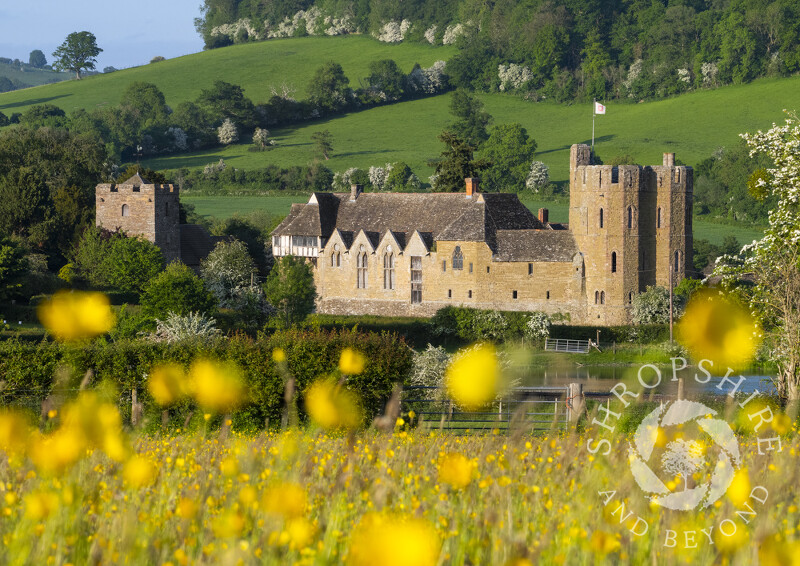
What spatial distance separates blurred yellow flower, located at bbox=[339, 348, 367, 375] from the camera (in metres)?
21.0

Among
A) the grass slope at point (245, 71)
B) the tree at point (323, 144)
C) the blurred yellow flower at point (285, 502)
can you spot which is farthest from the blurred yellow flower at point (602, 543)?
the grass slope at point (245, 71)

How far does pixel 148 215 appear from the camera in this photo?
7419 centimetres

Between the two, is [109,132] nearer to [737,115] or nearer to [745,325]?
[737,115]

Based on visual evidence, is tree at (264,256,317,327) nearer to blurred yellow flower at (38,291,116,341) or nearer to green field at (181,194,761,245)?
blurred yellow flower at (38,291,116,341)

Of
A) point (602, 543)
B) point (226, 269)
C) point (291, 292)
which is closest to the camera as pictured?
point (602, 543)

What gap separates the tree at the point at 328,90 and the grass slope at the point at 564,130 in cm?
301

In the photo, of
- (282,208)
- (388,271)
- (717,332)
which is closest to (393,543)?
(717,332)

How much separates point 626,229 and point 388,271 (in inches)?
608

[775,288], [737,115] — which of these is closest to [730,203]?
[737,115]

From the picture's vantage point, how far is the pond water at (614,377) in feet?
153

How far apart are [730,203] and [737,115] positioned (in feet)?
84.7

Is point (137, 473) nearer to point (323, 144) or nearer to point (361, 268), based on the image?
point (361, 268)

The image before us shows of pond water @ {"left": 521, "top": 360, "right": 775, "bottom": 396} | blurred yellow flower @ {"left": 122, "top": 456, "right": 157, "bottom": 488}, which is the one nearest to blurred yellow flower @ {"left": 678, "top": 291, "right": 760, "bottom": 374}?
pond water @ {"left": 521, "top": 360, "right": 775, "bottom": 396}

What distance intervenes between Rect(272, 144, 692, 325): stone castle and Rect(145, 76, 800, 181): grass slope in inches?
1808
